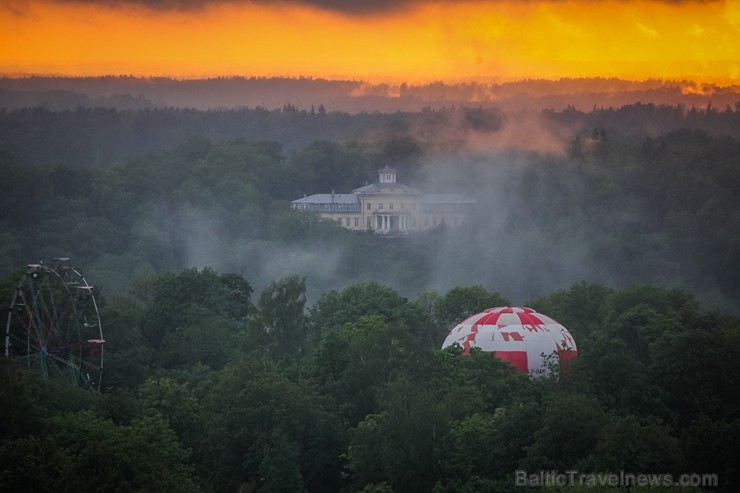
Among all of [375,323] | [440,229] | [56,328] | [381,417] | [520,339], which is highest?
[56,328]

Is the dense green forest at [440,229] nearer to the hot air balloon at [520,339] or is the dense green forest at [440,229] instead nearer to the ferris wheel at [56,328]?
the ferris wheel at [56,328]

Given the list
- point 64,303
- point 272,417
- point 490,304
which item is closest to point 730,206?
point 490,304

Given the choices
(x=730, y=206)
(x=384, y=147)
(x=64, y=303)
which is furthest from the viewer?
(x=384, y=147)

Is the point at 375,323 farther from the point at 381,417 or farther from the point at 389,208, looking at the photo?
the point at 389,208


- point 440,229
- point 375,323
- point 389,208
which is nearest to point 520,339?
point 375,323

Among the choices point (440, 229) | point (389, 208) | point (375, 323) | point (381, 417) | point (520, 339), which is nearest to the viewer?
point (381, 417)

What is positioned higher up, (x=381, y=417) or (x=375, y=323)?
(x=375, y=323)

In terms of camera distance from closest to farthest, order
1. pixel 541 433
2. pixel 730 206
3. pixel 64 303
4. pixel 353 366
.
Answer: pixel 541 433 < pixel 353 366 < pixel 64 303 < pixel 730 206

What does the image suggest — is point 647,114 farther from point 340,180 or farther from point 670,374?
point 670,374
